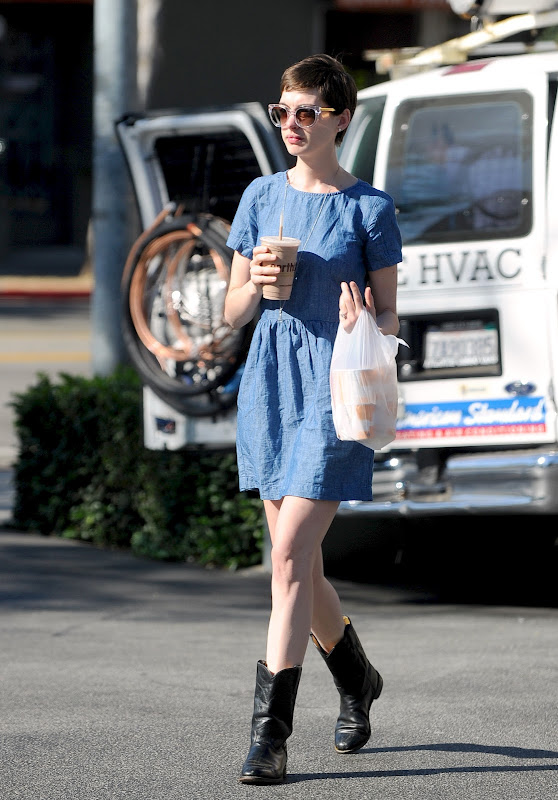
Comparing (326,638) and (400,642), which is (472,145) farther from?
(326,638)

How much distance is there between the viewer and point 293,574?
402cm

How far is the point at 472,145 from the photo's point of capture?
659 centimetres

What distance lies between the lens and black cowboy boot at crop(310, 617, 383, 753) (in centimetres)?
427

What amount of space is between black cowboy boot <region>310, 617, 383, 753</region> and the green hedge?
11.1 feet

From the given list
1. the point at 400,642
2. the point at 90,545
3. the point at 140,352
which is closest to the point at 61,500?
the point at 90,545

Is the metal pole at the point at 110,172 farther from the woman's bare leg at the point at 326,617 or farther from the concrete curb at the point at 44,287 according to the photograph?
the concrete curb at the point at 44,287

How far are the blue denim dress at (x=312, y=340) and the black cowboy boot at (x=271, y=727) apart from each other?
504 millimetres

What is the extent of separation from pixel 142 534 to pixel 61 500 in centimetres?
66

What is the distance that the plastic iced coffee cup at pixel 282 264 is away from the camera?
389 centimetres

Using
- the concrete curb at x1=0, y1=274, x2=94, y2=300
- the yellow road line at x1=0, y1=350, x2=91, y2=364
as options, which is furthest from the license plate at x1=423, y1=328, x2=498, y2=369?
the concrete curb at x1=0, y1=274, x2=94, y2=300

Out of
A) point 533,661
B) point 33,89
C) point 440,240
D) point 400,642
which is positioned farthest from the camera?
point 33,89

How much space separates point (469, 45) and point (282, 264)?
12.6 ft

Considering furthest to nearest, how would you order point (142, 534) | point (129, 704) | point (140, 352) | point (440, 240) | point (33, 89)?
point (33, 89) < point (142, 534) < point (140, 352) < point (440, 240) < point (129, 704)

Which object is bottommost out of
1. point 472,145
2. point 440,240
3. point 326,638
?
point 326,638
